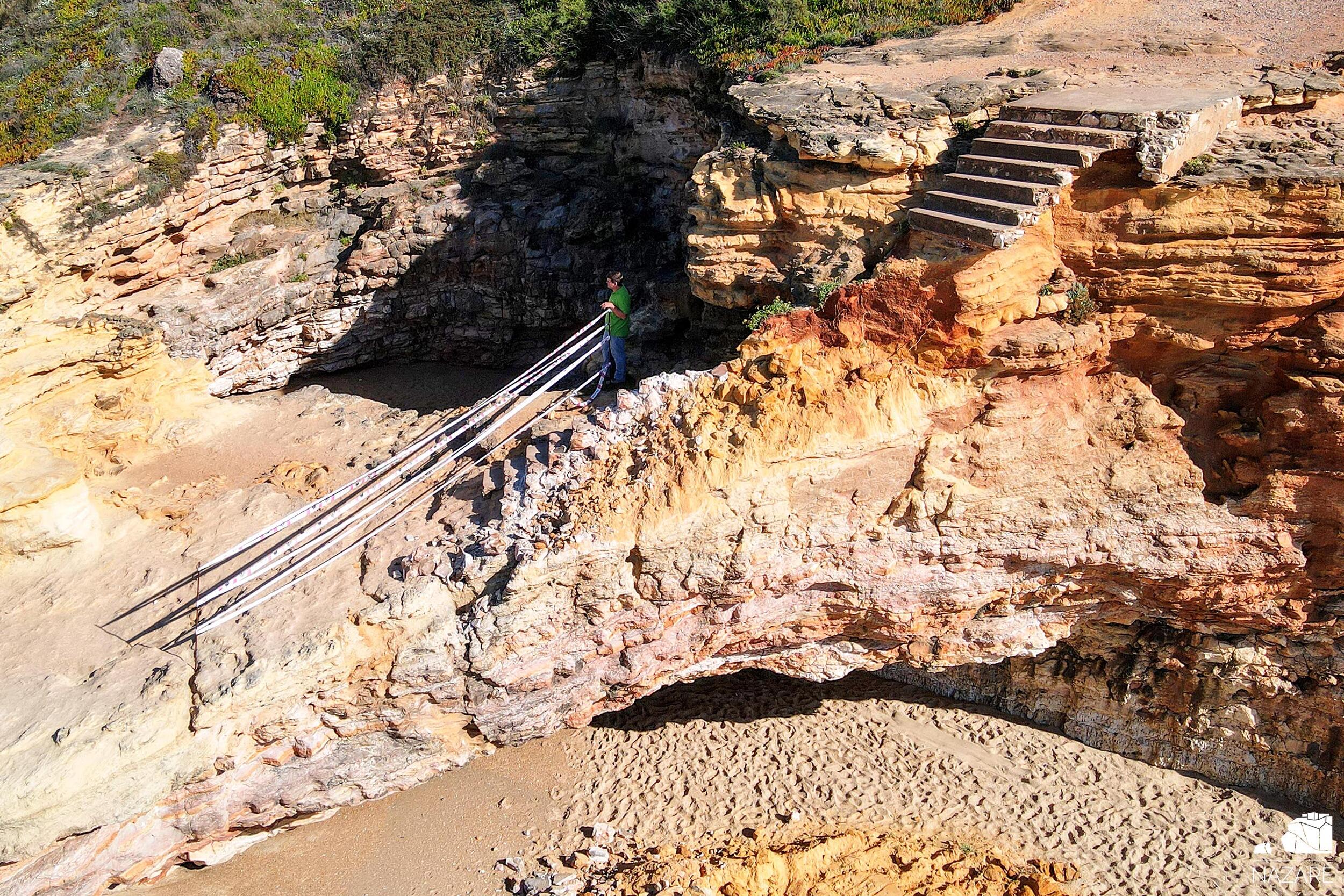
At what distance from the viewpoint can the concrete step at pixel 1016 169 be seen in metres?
8.52

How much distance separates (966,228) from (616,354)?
223 inches

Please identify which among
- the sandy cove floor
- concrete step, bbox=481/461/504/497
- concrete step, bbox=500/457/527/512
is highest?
concrete step, bbox=500/457/527/512

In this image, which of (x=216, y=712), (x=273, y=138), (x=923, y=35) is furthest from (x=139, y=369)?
(x=923, y=35)

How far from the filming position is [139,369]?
12.9 metres

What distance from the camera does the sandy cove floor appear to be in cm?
933

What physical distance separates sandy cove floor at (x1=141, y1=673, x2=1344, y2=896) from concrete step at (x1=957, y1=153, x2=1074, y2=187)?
6819mm

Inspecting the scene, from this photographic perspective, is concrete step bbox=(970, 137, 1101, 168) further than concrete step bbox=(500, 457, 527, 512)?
No

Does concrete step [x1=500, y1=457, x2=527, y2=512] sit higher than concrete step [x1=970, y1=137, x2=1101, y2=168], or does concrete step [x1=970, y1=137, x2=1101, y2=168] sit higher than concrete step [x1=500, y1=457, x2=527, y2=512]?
concrete step [x1=970, y1=137, x2=1101, y2=168]

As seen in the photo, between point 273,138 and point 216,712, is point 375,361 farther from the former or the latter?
point 216,712

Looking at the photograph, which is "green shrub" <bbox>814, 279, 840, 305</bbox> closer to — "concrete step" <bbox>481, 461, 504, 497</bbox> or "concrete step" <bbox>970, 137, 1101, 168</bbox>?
"concrete step" <bbox>970, 137, 1101, 168</bbox>

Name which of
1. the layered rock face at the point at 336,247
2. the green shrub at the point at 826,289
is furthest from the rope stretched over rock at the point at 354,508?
the green shrub at the point at 826,289

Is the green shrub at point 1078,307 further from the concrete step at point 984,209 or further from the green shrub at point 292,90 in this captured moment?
the green shrub at point 292,90

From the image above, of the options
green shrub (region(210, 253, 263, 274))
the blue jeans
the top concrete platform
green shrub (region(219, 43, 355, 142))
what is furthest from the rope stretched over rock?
green shrub (region(219, 43, 355, 142))

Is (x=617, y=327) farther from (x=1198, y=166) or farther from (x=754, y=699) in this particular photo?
(x=1198, y=166)
